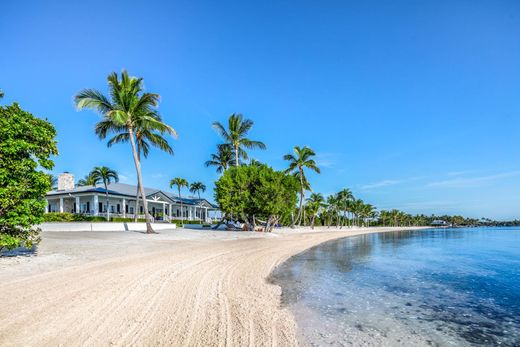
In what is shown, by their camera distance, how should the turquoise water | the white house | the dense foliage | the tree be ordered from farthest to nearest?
1. the white house
2. the dense foliage
3. the tree
4. the turquoise water

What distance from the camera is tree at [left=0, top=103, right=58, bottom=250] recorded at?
943 cm

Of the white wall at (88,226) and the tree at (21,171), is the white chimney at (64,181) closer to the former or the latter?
the white wall at (88,226)

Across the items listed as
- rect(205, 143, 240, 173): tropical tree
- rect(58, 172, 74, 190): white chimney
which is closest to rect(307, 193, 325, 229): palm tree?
rect(205, 143, 240, 173): tropical tree

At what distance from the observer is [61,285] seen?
23.4 ft

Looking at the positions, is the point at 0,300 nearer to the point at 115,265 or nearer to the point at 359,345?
the point at 115,265

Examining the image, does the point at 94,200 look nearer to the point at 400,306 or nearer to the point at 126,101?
the point at 126,101

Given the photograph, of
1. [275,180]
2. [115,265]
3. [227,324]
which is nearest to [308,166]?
[275,180]

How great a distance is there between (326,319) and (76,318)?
186 inches

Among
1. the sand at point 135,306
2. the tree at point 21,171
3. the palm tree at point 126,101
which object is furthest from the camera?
the palm tree at point 126,101

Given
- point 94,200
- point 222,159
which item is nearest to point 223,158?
point 222,159

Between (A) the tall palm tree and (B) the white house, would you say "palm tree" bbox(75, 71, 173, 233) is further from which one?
(B) the white house

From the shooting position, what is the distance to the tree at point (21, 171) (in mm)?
9430

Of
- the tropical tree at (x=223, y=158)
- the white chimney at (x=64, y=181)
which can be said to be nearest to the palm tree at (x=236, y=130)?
the tropical tree at (x=223, y=158)

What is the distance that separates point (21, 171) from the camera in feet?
32.2
